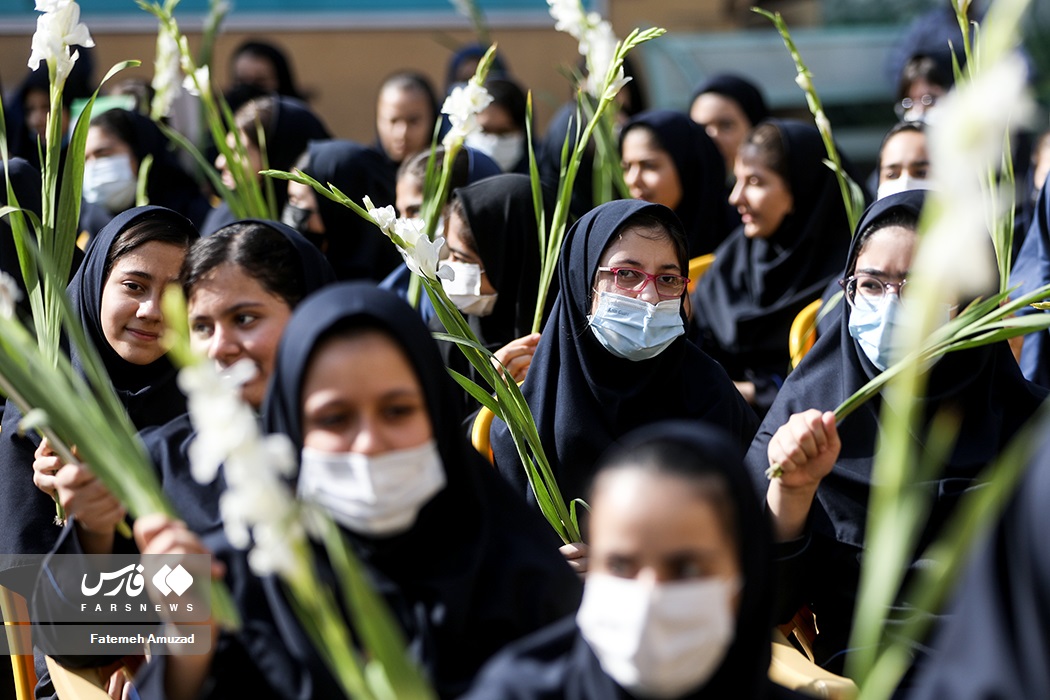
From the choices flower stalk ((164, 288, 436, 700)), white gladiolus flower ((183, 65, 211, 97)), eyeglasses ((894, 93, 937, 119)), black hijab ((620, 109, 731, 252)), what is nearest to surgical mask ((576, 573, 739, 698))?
flower stalk ((164, 288, 436, 700))

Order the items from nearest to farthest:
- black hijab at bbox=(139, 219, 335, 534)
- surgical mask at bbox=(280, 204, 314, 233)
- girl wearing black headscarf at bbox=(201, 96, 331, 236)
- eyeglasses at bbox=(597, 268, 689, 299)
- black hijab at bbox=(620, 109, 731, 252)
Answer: black hijab at bbox=(139, 219, 335, 534), eyeglasses at bbox=(597, 268, 689, 299), surgical mask at bbox=(280, 204, 314, 233), black hijab at bbox=(620, 109, 731, 252), girl wearing black headscarf at bbox=(201, 96, 331, 236)

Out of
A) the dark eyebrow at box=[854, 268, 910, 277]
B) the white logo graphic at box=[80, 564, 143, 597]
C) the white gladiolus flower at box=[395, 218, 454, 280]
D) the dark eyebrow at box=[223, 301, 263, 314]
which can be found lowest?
the white logo graphic at box=[80, 564, 143, 597]

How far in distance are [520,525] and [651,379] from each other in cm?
87

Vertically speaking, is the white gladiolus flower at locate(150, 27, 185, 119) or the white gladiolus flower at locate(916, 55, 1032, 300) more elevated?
the white gladiolus flower at locate(150, 27, 185, 119)

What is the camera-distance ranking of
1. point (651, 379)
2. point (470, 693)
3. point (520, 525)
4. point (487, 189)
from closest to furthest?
point (470, 693)
point (520, 525)
point (651, 379)
point (487, 189)

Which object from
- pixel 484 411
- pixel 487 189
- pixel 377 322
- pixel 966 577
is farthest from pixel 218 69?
pixel 966 577

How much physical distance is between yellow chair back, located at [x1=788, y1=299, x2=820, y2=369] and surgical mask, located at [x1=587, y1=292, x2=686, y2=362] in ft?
2.00

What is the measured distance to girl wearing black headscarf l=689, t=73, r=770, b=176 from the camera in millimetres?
5098

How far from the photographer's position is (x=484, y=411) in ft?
8.30

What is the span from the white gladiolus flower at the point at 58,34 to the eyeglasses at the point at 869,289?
147 centimetres

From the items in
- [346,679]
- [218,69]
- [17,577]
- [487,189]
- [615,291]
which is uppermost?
[218,69]

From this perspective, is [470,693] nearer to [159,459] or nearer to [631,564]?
[631,564]

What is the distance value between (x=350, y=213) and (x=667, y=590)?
117 inches

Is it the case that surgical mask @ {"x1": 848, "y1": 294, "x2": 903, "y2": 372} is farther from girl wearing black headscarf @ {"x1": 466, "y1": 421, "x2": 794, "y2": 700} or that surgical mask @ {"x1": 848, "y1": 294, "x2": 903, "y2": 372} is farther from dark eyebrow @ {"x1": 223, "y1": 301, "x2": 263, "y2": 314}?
dark eyebrow @ {"x1": 223, "y1": 301, "x2": 263, "y2": 314}
